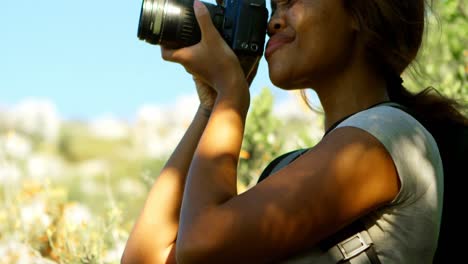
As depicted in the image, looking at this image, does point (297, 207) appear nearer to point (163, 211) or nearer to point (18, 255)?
point (163, 211)

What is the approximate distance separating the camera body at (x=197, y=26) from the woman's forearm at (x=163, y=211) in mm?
254

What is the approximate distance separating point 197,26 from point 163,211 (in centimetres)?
49

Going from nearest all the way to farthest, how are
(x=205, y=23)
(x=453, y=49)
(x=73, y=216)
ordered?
1. (x=205, y=23)
2. (x=73, y=216)
3. (x=453, y=49)

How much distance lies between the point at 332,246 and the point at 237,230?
0.22m

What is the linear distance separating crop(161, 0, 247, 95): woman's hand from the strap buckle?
0.46 m

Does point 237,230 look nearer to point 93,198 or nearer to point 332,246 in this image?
point 332,246

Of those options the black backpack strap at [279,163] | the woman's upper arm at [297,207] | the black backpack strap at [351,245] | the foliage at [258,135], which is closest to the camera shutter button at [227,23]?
the black backpack strap at [279,163]

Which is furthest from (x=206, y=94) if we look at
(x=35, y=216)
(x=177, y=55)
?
(x=35, y=216)

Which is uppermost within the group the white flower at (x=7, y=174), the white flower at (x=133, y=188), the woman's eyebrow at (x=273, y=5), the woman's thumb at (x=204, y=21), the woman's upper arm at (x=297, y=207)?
the woman's eyebrow at (x=273, y=5)

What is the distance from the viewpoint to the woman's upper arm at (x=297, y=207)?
2.06m

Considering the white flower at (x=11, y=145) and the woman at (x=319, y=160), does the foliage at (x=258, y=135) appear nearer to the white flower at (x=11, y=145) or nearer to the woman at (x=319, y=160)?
the white flower at (x=11, y=145)

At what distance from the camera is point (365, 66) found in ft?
7.98

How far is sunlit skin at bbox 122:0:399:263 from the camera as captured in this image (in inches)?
81.4

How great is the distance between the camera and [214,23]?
8.22 ft
